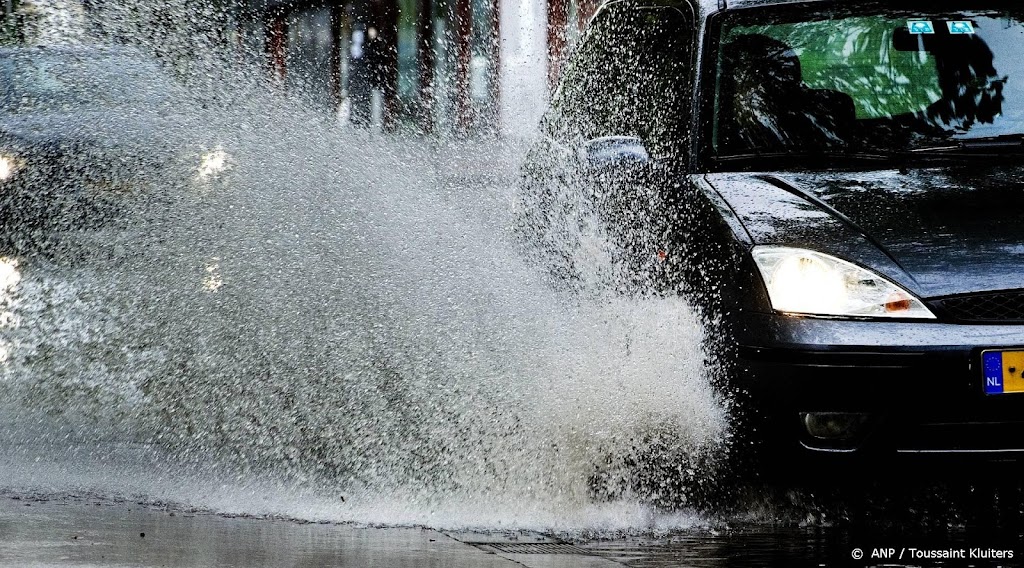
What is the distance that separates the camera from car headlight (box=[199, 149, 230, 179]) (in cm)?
750

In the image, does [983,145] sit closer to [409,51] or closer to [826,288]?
[826,288]

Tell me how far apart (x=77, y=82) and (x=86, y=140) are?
48.4 inches

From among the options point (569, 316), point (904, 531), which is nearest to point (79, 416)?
point (569, 316)

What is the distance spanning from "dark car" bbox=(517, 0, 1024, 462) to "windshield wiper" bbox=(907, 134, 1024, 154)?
0.01 meters

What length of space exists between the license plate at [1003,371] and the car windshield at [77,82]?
598 centimetres

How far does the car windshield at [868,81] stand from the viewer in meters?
5.09

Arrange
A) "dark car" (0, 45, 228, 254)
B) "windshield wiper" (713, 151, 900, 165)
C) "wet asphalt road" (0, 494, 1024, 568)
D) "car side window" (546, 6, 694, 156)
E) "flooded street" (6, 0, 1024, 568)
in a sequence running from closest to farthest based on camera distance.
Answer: "wet asphalt road" (0, 494, 1024, 568)
"flooded street" (6, 0, 1024, 568)
"windshield wiper" (713, 151, 900, 165)
"car side window" (546, 6, 694, 156)
"dark car" (0, 45, 228, 254)

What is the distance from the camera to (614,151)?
524 cm

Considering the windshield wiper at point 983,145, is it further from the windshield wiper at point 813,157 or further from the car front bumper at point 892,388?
the car front bumper at point 892,388

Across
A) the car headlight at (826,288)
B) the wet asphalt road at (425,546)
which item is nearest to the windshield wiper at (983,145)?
the car headlight at (826,288)

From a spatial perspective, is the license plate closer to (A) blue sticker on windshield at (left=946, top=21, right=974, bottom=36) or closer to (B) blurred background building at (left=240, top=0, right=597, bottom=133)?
(A) blue sticker on windshield at (left=946, top=21, right=974, bottom=36)

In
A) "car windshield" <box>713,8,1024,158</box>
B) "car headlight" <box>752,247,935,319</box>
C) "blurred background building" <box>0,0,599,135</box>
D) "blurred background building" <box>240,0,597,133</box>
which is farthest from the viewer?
"blurred background building" <box>240,0,597,133</box>

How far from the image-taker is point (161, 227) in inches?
283

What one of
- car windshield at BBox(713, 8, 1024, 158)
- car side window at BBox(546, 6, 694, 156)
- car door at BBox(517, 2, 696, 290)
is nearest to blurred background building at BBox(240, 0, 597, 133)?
car side window at BBox(546, 6, 694, 156)
